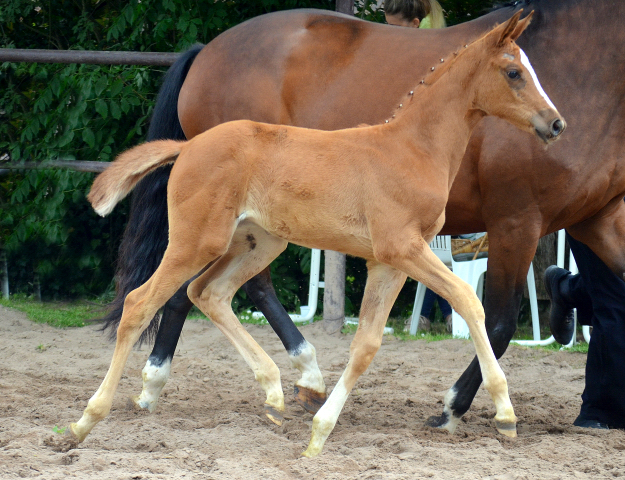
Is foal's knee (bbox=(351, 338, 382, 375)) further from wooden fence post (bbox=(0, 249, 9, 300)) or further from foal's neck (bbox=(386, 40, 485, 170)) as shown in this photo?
wooden fence post (bbox=(0, 249, 9, 300))

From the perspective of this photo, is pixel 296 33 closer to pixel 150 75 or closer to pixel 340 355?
pixel 340 355

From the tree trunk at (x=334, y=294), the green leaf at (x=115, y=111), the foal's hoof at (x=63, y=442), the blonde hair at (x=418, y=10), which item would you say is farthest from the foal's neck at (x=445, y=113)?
the green leaf at (x=115, y=111)

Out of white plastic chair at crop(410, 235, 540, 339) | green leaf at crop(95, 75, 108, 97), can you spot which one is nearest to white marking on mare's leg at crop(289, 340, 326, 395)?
white plastic chair at crop(410, 235, 540, 339)

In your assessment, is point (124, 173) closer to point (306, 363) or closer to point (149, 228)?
point (149, 228)

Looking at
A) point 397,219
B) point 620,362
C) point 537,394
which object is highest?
point 397,219

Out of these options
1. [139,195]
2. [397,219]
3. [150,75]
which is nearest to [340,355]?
[139,195]

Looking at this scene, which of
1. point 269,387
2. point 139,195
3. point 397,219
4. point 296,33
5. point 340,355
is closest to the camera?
point 397,219

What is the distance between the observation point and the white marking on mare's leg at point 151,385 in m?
3.50

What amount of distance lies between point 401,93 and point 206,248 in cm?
126

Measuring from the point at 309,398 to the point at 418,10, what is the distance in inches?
102

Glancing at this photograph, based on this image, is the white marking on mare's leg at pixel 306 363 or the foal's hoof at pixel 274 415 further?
the white marking on mare's leg at pixel 306 363

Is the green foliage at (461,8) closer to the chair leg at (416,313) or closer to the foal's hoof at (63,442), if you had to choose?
the chair leg at (416,313)

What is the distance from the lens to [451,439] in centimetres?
298

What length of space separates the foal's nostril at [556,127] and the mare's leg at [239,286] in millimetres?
1223
